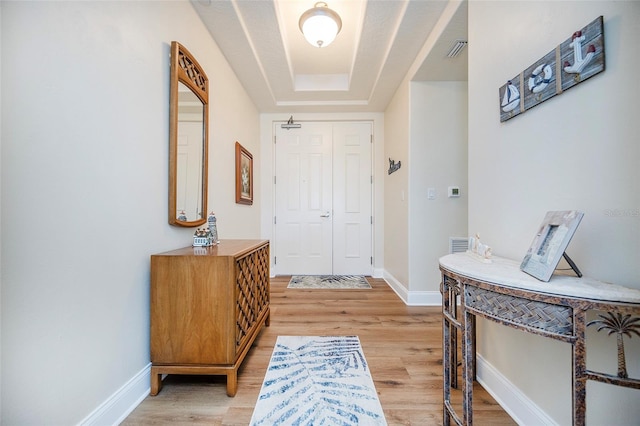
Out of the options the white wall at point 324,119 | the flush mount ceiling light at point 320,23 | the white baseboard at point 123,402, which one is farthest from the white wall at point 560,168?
the white wall at point 324,119

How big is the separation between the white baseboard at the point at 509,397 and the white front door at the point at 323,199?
97.2 inches

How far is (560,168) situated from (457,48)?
1.65m

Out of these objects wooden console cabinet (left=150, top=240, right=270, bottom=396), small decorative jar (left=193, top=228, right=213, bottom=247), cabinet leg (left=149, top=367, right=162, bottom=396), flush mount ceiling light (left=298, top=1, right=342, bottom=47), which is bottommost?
cabinet leg (left=149, top=367, right=162, bottom=396)

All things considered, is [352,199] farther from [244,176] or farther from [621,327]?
[621,327]

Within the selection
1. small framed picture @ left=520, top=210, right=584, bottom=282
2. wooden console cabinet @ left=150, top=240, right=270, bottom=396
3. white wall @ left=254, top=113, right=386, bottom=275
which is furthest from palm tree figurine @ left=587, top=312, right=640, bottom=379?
white wall @ left=254, top=113, right=386, bottom=275

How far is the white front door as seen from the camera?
3.95m

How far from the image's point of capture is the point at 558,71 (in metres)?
1.00

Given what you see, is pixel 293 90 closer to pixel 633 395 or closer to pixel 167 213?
pixel 167 213

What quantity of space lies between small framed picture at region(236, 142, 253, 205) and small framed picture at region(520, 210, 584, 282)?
101 inches

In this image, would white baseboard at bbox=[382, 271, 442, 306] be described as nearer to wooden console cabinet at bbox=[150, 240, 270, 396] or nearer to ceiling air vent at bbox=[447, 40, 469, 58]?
wooden console cabinet at bbox=[150, 240, 270, 396]

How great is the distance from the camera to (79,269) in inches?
40.1

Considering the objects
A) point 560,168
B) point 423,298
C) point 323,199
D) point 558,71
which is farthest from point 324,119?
point 560,168

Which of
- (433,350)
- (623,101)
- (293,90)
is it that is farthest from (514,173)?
(293,90)

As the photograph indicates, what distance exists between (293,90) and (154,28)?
2007mm
